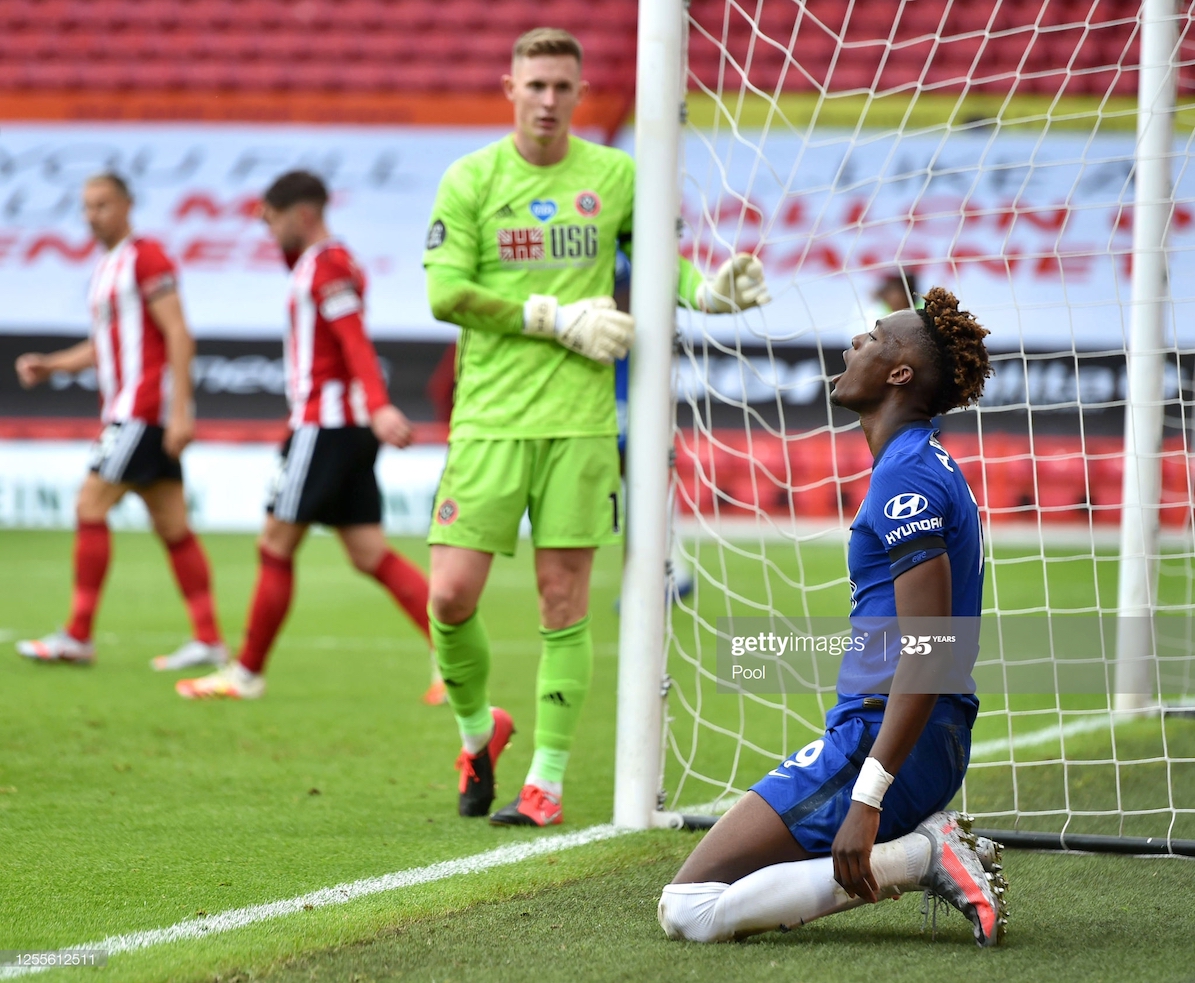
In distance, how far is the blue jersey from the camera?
2.41 m

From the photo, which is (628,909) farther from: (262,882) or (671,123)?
(671,123)

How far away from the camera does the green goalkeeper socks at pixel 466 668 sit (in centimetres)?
360

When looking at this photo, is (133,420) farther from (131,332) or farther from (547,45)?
(547,45)

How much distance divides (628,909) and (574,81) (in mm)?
1999

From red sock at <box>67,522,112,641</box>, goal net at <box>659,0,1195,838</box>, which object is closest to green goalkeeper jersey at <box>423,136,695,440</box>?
goal net at <box>659,0,1195,838</box>

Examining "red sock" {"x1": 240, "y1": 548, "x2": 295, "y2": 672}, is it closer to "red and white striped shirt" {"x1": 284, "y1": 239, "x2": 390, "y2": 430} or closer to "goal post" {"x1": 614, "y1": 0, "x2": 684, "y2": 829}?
"red and white striped shirt" {"x1": 284, "y1": 239, "x2": 390, "y2": 430}

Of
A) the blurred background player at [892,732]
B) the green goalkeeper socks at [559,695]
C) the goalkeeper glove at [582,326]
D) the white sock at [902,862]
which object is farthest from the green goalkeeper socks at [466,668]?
the white sock at [902,862]

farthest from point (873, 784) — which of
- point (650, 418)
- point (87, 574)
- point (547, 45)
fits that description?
point (87, 574)

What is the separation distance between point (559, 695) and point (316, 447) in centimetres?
204

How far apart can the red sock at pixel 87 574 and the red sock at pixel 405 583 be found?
1416 mm

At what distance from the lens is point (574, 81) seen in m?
3.54

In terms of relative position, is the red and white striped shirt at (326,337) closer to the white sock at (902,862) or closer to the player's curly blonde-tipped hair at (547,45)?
the player's curly blonde-tipped hair at (547,45)

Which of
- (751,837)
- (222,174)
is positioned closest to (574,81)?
(751,837)

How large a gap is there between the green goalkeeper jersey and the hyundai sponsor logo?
124 cm
